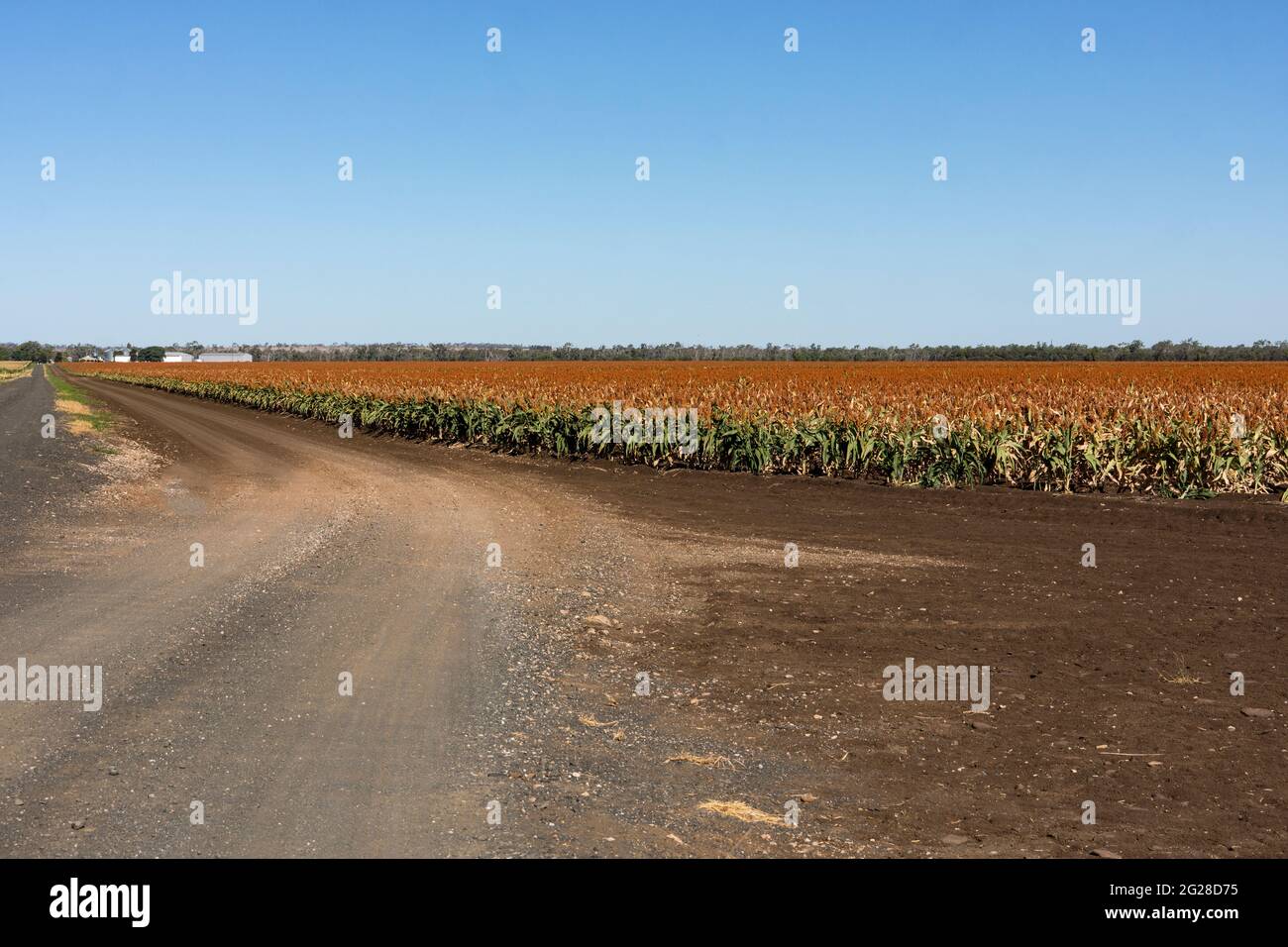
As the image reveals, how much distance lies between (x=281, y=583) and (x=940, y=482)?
13.8 m

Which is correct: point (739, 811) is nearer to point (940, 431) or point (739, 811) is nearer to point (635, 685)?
point (635, 685)

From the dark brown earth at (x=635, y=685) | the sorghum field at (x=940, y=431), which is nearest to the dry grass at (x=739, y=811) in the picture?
the dark brown earth at (x=635, y=685)

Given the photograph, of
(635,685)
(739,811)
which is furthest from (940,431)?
(739,811)

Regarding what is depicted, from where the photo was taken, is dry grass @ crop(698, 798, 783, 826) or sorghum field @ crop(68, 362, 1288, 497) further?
sorghum field @ crop(68, 362, 1288, 497)

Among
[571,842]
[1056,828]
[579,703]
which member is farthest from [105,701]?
[1056,828]

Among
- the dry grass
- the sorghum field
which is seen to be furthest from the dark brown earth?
the sorghum field

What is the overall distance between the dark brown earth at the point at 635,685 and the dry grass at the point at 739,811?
2.2 inches

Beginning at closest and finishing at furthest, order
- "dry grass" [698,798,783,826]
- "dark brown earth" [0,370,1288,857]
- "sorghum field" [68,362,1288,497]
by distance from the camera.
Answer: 1. "dark brown earth" [0,370,1288,857]
2. "dry grass" [698,798,783,826]
3. "sorghum field" [68,362,1288,497]

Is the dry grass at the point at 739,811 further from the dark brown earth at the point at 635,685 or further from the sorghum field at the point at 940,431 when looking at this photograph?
the sorghum field at the point at 940,431

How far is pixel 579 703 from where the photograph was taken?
754cm

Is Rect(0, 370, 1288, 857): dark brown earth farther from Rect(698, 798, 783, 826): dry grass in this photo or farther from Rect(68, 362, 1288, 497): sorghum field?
Rect(68, 362, 1288, 497): sorghum field

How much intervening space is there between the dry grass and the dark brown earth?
55 mm

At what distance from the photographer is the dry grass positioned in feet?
18.2
